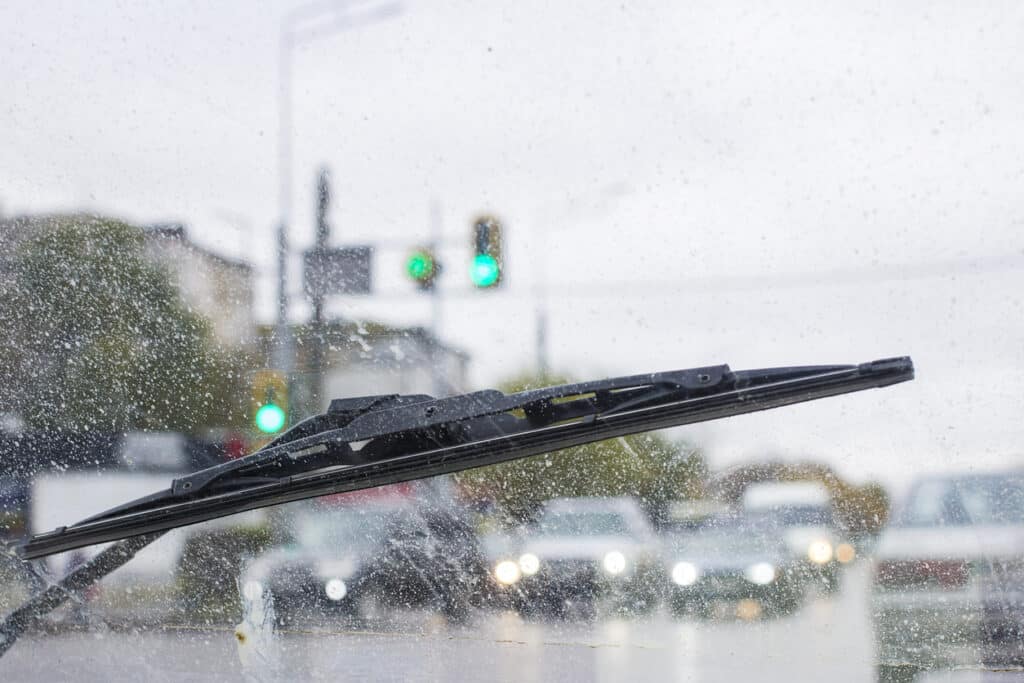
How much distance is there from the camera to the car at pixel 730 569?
1855 millimetres

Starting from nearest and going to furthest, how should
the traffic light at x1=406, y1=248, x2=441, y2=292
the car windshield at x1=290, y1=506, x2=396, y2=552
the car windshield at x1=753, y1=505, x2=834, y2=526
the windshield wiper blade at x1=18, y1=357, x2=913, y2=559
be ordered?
the windshield wiper blade at x1=18, y1=357, x2=913, y2=559 → the car windshield at x1=753, y1=505, x2=834, y2=526 → the traffic light at x1=406, y1=248, x2=441, y2=292 → the car windshield at x1=290, y1=506, x2=396, y2=552

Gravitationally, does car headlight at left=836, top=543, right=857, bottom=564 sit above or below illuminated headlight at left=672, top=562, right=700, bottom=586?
above

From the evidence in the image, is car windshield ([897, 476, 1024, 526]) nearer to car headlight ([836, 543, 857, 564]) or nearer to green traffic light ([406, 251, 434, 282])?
car headlight ([836, 543, 857, 564])

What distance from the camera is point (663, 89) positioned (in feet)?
6.38

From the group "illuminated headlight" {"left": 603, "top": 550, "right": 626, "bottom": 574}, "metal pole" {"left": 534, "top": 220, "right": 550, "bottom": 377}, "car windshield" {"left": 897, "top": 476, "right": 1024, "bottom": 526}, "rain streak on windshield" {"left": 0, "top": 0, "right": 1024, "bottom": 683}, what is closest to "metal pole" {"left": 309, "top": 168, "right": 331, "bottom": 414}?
"rain streak on windshield" {"left": 0, "top": 0, "right": 1024, "bottom": 683}

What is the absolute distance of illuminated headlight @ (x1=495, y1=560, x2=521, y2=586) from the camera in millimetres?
1993

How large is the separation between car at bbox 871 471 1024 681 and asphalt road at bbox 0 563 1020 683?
40 millimetres

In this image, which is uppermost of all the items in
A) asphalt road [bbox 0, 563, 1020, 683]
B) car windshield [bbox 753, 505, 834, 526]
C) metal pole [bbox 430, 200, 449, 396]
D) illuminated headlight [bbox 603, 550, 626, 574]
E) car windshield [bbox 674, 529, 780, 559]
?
metal pole [bbox 430, 200, 449, 396]

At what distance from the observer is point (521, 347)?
6.48 ft

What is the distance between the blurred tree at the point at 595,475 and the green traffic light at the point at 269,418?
1.18 feet

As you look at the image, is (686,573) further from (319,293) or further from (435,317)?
(319,293)

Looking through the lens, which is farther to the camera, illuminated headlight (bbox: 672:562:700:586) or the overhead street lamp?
the overhead street lamp

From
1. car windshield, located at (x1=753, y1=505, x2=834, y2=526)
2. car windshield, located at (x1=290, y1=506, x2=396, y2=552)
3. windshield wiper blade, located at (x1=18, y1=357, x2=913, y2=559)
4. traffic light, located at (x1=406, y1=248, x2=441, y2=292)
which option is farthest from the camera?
car windshield, located at (x1=290, y1=506, x2=396, y2=552)

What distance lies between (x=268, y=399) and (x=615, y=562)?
73cm
